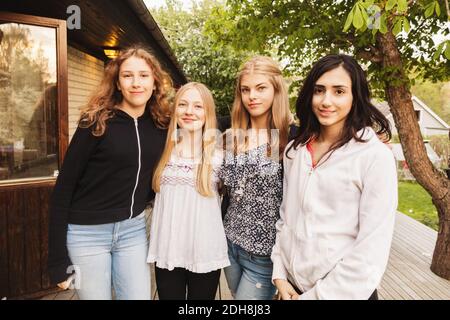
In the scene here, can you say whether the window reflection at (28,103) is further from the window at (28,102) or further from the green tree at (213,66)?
the green tree at (213,66)

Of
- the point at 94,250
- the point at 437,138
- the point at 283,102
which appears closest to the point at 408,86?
the point at 283,102

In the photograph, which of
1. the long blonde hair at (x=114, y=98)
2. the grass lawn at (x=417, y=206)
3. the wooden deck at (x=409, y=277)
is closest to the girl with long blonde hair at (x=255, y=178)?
the long blonde hair at (x=114, y=98)

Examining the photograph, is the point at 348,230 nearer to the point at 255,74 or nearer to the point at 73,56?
the point at 255,74

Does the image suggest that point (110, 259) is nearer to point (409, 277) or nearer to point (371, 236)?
point (371, 236)

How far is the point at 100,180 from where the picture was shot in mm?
1645

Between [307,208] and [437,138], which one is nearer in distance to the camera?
[307,208]

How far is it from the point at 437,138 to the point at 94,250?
2113cm

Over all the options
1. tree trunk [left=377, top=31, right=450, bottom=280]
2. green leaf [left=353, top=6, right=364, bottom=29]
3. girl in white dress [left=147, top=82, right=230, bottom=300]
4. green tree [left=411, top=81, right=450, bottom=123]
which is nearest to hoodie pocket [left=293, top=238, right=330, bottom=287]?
girl in white dress [left=147, top=82, right=230, bottom=300]

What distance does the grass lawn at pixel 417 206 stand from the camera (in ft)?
28.9

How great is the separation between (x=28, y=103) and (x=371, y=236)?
3.05m

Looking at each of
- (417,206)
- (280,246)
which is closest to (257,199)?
(280,246)

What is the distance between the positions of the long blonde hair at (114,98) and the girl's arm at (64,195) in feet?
0.22

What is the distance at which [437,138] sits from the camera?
18953mm

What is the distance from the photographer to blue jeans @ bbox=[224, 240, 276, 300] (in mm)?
1748
